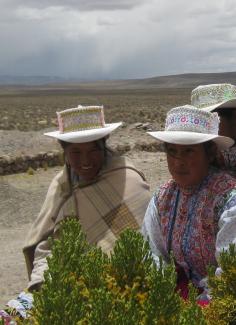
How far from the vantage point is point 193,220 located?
9.46 ft

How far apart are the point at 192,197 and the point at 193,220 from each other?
0.11 metres

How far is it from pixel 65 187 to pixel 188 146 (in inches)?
46.2

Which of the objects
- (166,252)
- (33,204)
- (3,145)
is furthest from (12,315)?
(3,145)

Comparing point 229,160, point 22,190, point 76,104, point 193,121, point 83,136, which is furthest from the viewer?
point 76,104

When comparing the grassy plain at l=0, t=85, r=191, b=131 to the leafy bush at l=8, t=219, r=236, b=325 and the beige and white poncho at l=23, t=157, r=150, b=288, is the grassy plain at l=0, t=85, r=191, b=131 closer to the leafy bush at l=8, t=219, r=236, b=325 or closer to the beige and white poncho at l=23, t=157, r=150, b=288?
the beige and white poncho at l=23, t=157, r=150, b=288

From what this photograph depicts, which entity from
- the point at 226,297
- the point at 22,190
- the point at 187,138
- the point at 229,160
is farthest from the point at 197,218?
the point at 22,190

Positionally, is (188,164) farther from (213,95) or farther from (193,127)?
(213,95)

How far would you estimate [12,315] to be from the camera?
9.50 ft

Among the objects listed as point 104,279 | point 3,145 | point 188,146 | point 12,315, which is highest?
point 188,146

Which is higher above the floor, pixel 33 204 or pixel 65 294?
pixel 65 294

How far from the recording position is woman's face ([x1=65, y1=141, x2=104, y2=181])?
3598mm

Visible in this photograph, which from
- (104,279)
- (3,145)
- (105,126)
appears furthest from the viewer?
(3,145)

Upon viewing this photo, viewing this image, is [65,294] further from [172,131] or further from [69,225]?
[172,131]

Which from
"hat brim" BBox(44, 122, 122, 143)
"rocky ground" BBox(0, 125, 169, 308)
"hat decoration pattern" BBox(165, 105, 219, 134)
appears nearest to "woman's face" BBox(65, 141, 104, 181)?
"hat brim" BBox(44, 122, 122, 143)
